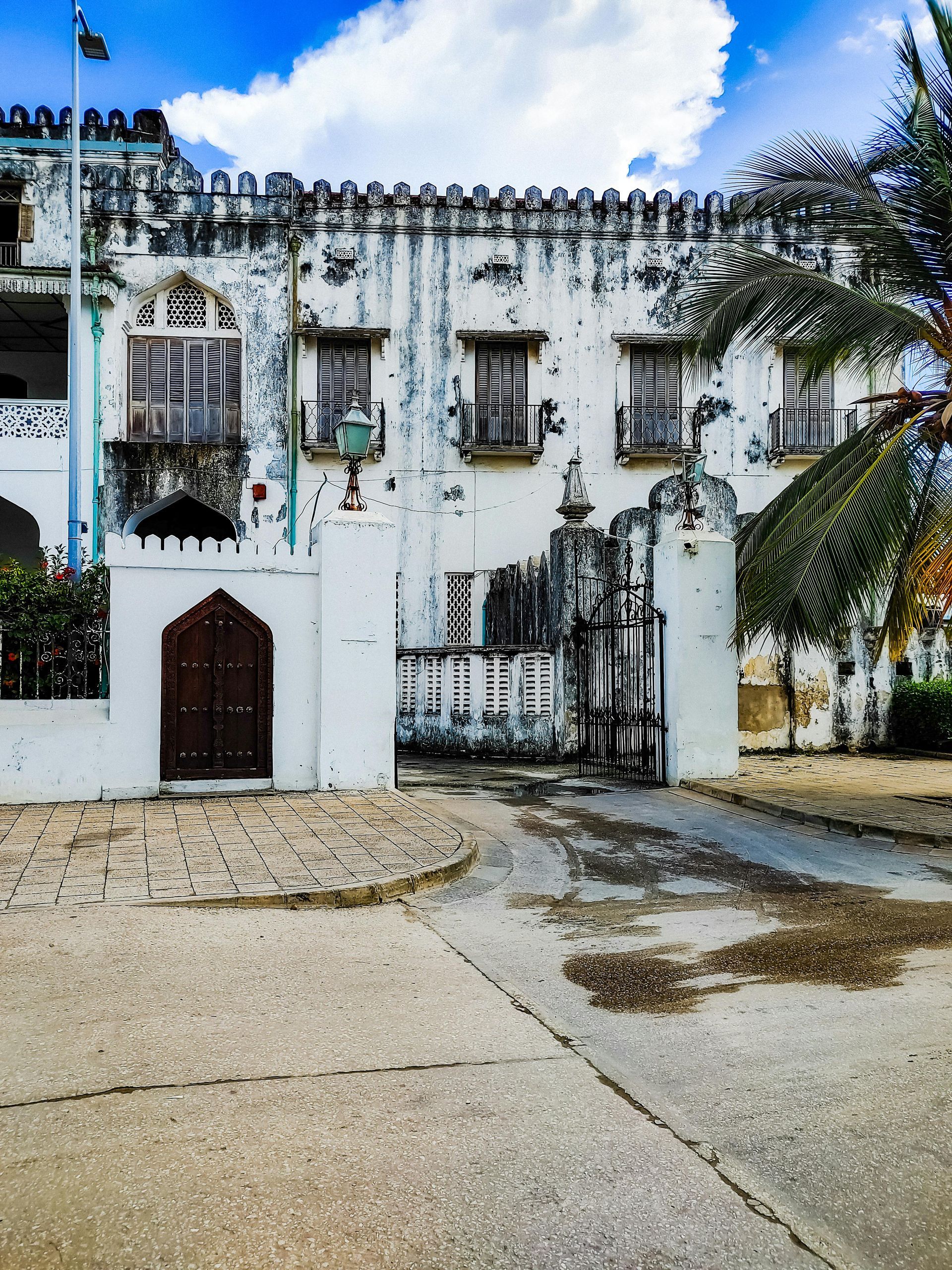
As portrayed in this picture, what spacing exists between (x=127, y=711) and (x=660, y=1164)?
797 centimetres

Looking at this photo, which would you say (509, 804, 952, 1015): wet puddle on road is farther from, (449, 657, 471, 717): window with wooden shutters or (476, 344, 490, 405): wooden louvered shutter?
(476, 344, 490, 405): wooden louvered shutter

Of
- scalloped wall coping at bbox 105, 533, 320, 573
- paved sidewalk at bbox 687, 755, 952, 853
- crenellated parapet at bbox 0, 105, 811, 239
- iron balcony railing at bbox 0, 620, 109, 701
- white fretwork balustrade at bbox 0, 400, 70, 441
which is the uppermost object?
crenellated parapet at bbox 0, 105, 811, 239

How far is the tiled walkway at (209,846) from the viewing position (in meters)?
6.28

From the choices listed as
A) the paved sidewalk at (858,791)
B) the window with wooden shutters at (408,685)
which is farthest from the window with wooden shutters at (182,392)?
the paved sidewalk at (858,791)

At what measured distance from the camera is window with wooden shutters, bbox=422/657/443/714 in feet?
50.0

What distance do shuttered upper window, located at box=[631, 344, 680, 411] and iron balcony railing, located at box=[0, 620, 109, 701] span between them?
46.3ft

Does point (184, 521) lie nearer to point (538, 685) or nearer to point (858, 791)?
point (538, 685)

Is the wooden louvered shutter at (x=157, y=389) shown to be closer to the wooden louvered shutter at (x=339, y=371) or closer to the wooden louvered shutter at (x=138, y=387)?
the wooden louvered shutter at (x=138, y=387)

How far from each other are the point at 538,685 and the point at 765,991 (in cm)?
982

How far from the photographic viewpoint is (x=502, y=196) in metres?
20.8

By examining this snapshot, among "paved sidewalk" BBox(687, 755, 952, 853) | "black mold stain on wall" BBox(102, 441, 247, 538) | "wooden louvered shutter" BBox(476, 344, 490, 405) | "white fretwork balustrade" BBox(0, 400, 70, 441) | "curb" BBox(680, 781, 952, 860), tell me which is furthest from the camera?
"wooden louvered shutter" BBox(476, 344, 490, 405)

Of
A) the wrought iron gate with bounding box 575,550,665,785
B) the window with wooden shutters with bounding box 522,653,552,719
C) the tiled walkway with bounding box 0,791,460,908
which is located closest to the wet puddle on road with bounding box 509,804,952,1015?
the tiled walkway with bounding box 0,791,460,908

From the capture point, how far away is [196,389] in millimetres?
20281

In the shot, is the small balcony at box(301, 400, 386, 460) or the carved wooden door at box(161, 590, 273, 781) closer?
the carved wooden door at box(161, 590, 273, 781)
